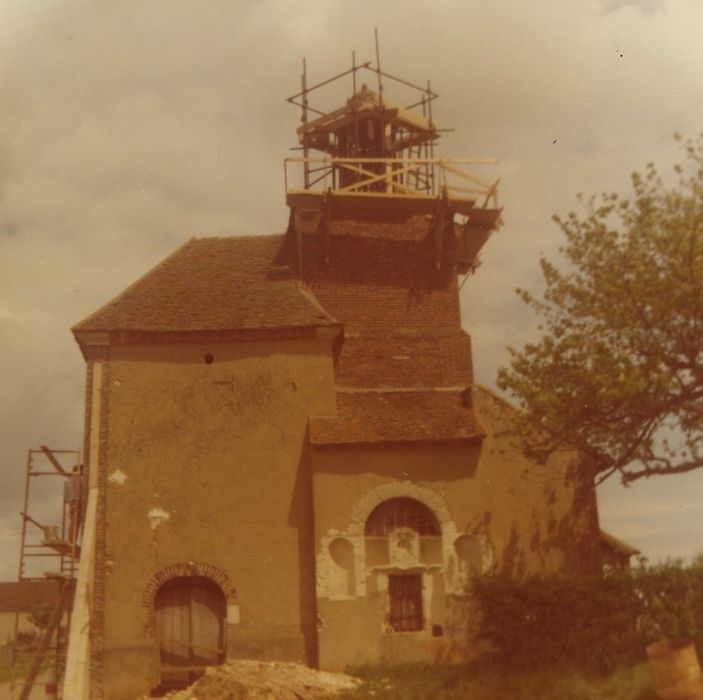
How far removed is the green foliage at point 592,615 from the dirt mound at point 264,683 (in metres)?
3.09

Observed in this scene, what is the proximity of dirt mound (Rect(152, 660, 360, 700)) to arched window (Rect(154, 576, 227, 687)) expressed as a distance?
3.35ft

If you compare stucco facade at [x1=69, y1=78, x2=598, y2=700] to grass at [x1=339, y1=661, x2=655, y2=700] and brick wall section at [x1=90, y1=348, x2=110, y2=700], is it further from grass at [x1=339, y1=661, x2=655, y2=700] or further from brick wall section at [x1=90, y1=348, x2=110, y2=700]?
grass at [x1=339, y1=661, x2=655, y2=700]

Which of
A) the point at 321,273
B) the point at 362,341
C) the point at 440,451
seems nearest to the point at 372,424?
the point at 440,451

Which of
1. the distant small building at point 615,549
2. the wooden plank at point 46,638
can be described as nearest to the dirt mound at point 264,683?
the wooden plank at point 46,638

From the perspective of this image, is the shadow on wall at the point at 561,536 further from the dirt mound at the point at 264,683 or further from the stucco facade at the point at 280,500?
the dirt mound at the point at 264,683

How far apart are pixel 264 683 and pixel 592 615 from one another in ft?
19.4

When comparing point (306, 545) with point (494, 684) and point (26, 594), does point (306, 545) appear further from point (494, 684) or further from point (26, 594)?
point (26, 594)

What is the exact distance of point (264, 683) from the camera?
49.0ft

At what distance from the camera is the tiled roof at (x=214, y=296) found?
19.4 meters

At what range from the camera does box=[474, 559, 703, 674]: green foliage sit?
562 inches

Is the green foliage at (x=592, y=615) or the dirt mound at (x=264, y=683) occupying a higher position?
the green foliage at (x=592, y=615)

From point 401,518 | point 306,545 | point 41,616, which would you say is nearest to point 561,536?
point 401,518

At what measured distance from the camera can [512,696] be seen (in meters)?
13.8

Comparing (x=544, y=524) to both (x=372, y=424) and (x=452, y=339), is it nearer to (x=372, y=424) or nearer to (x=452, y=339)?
(x=372, y=424)
